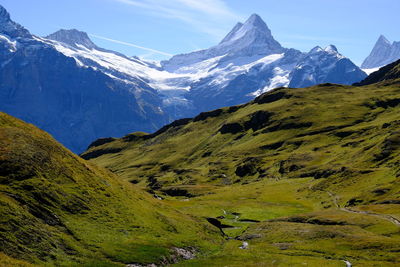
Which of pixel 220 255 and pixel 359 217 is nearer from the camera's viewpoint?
pixel 220 255

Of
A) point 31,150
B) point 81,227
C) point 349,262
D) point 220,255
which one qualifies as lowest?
point 349,262

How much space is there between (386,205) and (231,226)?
32.8m

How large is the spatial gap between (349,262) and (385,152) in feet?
339

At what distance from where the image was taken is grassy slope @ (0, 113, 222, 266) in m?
55.1

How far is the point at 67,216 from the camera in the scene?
64.8 m

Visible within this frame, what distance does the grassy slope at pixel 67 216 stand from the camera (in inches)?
2168

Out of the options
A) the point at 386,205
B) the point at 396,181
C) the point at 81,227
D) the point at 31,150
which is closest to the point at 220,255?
the point at 81,227

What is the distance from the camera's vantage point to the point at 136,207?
81.1 m

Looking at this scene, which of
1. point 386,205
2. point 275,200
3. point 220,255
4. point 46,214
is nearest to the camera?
point 46,214

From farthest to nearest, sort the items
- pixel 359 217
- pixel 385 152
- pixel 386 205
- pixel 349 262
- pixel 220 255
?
pixel 385 152
pixel 386 205
pixel 359 217
pixel 220 255
pixel 349 262

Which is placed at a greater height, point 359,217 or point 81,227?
point 81,227

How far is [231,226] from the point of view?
4215 inches

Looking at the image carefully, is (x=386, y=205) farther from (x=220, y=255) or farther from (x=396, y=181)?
(x=220, y=255)

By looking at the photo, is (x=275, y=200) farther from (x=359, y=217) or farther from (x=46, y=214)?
(x=46, y=214)
